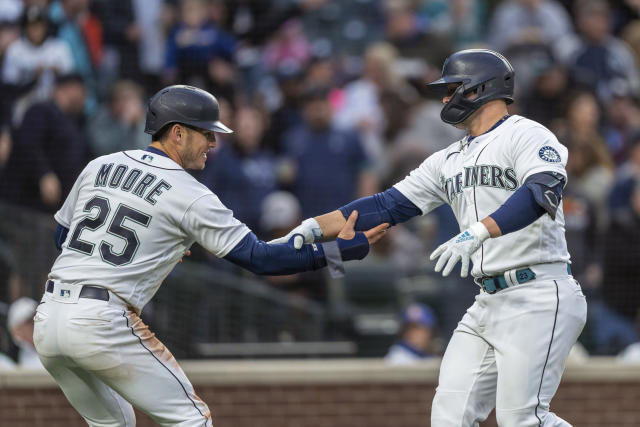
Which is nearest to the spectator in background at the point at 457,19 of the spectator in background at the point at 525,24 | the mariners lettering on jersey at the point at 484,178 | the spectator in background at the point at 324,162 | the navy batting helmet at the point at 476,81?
the spectator in background at the point at 525,24

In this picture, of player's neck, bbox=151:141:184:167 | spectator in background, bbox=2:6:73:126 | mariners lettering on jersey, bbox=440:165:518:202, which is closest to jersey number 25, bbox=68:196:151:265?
player's neck, bbox=151:141:184:167

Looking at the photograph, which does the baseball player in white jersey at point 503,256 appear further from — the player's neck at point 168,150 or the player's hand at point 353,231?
the player's neck at point 168,150

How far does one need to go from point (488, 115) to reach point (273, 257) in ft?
4.09

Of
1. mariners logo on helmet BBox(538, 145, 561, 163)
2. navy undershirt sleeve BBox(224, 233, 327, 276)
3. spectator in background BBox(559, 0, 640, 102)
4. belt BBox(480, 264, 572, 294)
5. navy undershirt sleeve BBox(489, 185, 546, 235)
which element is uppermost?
spectator in background BBox(559, 0, 640, 102)

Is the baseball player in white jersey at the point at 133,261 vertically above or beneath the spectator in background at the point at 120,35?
beneath

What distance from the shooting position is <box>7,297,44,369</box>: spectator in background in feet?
24.8

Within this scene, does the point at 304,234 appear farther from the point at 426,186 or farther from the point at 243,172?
the point at 243,172

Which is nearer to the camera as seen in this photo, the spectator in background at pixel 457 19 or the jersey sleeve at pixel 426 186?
the jersey sleeve at pixel 426 186

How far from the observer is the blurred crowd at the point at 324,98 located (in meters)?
8.40

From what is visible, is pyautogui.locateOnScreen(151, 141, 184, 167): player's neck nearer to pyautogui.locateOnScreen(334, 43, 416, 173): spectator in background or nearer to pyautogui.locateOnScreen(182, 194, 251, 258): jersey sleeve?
pyautogui.locateOnScreen(182, 194, 251, 258): jersey sleeve

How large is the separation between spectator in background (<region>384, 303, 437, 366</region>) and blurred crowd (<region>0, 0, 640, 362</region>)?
533mm

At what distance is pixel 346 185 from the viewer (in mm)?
8750

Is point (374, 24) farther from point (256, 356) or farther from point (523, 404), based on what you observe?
point (523, 404)

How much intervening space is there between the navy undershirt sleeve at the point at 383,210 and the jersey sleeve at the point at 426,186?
1.5 inches
